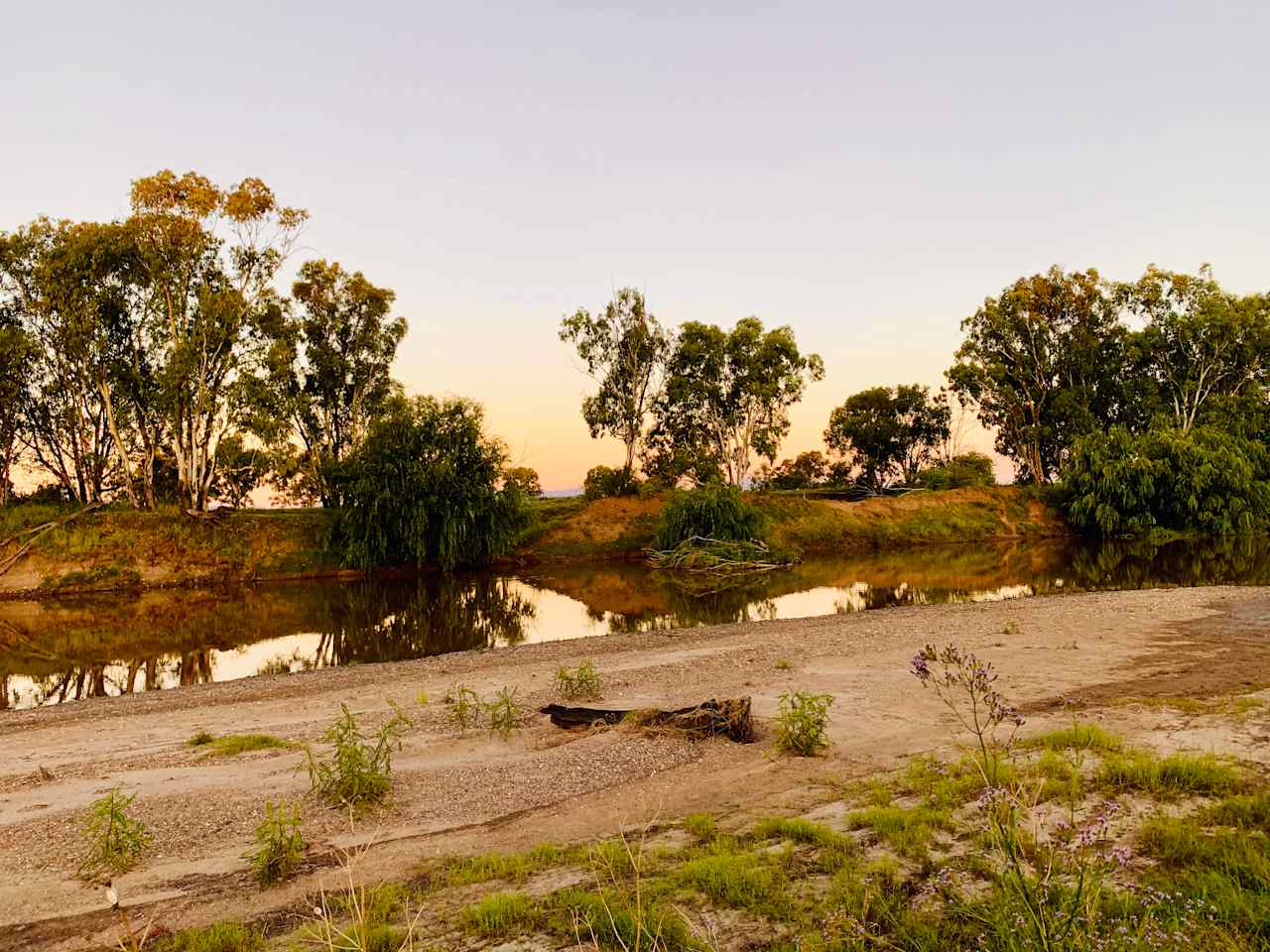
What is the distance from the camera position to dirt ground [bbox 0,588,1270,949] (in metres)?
7.27

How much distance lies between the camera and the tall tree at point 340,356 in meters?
51.3

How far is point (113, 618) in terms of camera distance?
29000 millimetres

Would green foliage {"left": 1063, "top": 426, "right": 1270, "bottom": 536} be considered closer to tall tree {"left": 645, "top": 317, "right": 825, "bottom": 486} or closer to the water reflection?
the water reflection

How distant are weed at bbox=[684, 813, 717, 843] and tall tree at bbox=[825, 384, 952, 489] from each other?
68.5 m

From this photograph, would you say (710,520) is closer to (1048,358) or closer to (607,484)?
(607,484)

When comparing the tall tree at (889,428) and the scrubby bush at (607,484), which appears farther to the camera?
the tall tree at (889,428)

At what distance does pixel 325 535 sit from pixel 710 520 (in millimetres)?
21173

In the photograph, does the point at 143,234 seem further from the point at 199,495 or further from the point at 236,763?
the point at 236,763

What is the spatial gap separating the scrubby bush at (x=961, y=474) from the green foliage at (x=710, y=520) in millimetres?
21337

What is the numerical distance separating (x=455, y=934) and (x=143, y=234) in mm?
43378

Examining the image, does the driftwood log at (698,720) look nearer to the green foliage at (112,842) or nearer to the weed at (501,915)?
the weed at (501,915)

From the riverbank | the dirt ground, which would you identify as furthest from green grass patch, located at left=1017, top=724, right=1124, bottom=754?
the riverbank

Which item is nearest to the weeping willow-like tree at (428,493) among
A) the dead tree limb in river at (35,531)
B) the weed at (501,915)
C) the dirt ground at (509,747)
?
the dirt ground at (509,747)

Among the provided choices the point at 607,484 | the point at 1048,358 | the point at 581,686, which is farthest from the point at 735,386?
the point at 581,686
